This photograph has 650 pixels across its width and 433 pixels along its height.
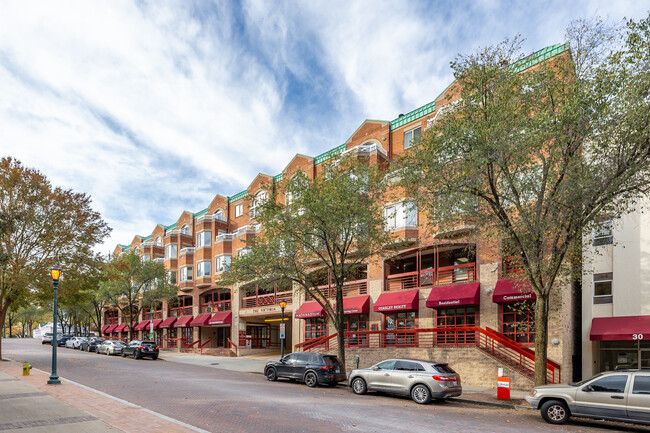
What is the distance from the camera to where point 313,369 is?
1991cm

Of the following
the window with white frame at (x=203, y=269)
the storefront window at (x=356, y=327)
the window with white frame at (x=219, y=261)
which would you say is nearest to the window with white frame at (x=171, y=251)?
the window with white frame at (x=203, y=269)

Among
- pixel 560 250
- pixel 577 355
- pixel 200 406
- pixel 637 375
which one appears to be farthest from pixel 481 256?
pixel 200 406

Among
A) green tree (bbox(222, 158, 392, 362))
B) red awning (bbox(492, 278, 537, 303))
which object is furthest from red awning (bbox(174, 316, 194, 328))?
red awning (bbox(492, 278, 537, 303))

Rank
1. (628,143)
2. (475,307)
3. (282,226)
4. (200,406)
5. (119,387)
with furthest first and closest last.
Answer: (475,307)
(282,226)
(119,387)
(628,143)
(200,406)

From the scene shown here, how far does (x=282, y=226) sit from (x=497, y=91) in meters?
11.1

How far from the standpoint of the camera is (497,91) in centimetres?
1634

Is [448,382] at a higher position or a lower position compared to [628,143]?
lower

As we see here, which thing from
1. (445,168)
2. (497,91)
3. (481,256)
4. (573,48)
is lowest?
(481,256)

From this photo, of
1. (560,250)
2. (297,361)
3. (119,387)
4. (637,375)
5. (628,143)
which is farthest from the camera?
(297,361)

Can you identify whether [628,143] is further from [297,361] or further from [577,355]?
[297,361]

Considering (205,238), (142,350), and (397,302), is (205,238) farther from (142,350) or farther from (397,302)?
(397,302)

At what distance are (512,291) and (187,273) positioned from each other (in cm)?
3571

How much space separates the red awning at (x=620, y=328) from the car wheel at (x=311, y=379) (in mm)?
11273

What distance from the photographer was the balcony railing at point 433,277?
25.4 m
